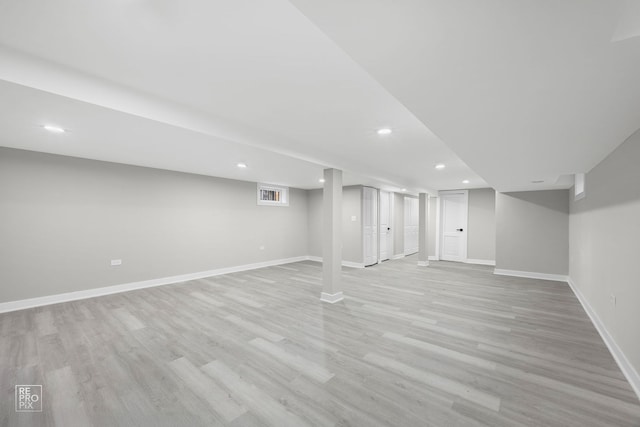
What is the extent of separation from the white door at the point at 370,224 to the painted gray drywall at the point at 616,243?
4.54 meters

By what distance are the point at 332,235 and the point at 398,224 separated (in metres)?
5.68

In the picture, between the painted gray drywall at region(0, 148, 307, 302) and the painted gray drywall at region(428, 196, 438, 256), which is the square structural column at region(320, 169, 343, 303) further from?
the painted gray drywall at region(428, 196, 438, 256)

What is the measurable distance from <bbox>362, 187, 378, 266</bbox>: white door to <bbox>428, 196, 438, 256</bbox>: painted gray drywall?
101 inches

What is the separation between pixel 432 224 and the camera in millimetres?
9211

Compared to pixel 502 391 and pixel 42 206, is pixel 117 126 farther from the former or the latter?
pixel 502 391

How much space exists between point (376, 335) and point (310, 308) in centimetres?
127

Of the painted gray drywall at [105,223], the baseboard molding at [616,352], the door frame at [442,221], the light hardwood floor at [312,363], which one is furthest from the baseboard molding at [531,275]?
the painted gray drywall at [105,223]

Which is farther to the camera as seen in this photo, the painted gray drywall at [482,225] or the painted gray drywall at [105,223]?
the painted gray drywall at [482,225]

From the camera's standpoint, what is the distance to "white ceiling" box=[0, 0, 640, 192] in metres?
0.86

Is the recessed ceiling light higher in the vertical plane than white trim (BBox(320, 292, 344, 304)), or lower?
higher

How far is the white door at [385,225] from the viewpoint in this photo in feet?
27.3

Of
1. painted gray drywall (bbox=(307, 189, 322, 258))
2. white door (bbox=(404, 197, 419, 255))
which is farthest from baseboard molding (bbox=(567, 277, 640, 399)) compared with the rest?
painted gray drywall (bbox=(307, 189, 322, 258))

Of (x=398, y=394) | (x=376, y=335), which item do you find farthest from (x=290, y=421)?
(x=376, y=335)

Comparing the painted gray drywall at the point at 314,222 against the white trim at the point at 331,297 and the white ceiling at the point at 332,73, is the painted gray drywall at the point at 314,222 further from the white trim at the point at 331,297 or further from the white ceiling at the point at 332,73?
the white ceiling at the point at 332,73
